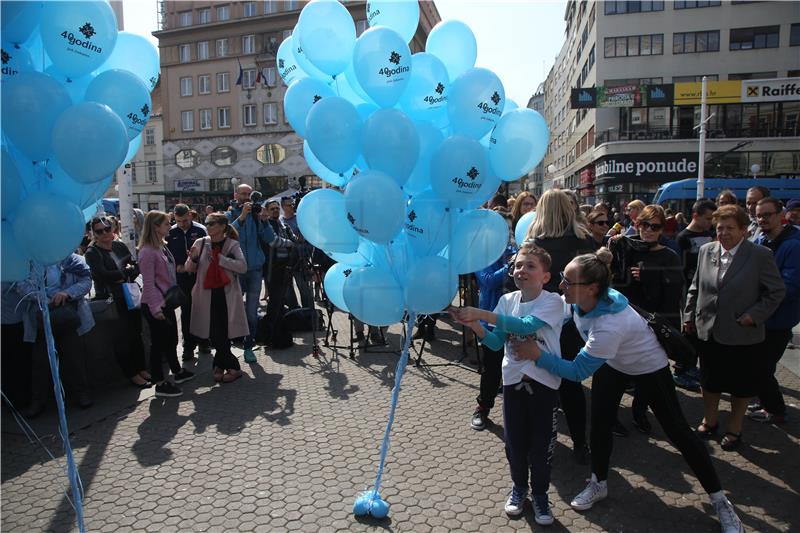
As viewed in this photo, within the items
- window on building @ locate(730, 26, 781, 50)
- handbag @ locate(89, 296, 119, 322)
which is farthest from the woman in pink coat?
window on building @ locate(730, 26, 781, 50)

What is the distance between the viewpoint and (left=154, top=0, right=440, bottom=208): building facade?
133 ft

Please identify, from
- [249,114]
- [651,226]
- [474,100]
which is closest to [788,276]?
[651,226]

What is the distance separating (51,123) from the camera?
2459 millimetres

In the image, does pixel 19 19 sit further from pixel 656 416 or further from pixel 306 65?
pixel 656 416

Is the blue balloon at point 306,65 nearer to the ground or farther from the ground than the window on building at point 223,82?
nearer to the ground

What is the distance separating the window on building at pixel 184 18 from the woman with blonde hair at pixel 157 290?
46.3m

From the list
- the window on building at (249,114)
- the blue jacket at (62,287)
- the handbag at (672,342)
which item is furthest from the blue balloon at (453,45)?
the window on building at (249,114)

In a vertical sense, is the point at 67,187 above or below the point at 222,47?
below

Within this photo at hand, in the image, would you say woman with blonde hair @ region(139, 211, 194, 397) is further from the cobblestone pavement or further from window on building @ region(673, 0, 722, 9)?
window on building @ region(673, 0, 722, 9)

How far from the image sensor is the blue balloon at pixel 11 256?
2510mm

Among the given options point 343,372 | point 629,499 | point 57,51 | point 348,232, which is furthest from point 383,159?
point 343,372

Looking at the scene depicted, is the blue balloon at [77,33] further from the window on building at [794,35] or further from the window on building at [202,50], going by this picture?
the window on building at [202,50]

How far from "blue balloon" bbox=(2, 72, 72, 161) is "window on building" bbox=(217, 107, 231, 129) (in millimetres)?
43600

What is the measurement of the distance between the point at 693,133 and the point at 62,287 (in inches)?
1529
